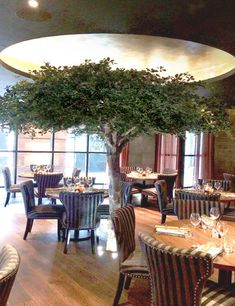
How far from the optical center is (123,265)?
2.90m

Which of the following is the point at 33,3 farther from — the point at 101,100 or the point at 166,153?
the point at 166,153

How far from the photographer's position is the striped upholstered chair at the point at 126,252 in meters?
2.82

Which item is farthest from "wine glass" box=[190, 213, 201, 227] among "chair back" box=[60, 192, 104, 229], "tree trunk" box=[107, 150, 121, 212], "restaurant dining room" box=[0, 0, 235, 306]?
"chair back" box=[60, 192, 104, 229]

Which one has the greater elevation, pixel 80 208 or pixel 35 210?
pixel 80 208

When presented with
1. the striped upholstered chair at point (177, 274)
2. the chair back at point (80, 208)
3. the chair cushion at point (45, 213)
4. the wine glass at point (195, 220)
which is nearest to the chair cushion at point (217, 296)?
the striped upholstered chair at point (177, 274)

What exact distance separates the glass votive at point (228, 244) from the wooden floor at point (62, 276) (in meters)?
1.07

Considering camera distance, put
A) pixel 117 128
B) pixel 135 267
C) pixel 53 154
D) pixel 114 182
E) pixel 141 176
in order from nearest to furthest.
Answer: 1. pixel 135 267
2. pixel 117 128
3. pixel 114 182
4. pixel 141 176
5. pixel 53 154

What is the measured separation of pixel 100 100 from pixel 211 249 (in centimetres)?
156

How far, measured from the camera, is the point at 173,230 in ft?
9.53

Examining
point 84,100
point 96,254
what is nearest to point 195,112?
point 84,100

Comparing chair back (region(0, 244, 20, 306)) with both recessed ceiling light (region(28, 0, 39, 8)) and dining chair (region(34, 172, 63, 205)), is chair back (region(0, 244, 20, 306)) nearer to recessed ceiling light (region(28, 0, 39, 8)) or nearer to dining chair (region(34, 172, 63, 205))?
recessed ceiling light (region(28, 0, 39, 8))

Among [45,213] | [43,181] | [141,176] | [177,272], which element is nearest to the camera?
[177,272]

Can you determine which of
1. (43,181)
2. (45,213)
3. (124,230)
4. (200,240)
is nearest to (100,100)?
(124,230)

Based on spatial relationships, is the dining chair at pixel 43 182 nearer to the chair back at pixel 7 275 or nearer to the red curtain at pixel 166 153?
the red curtain at pixel 166 153
